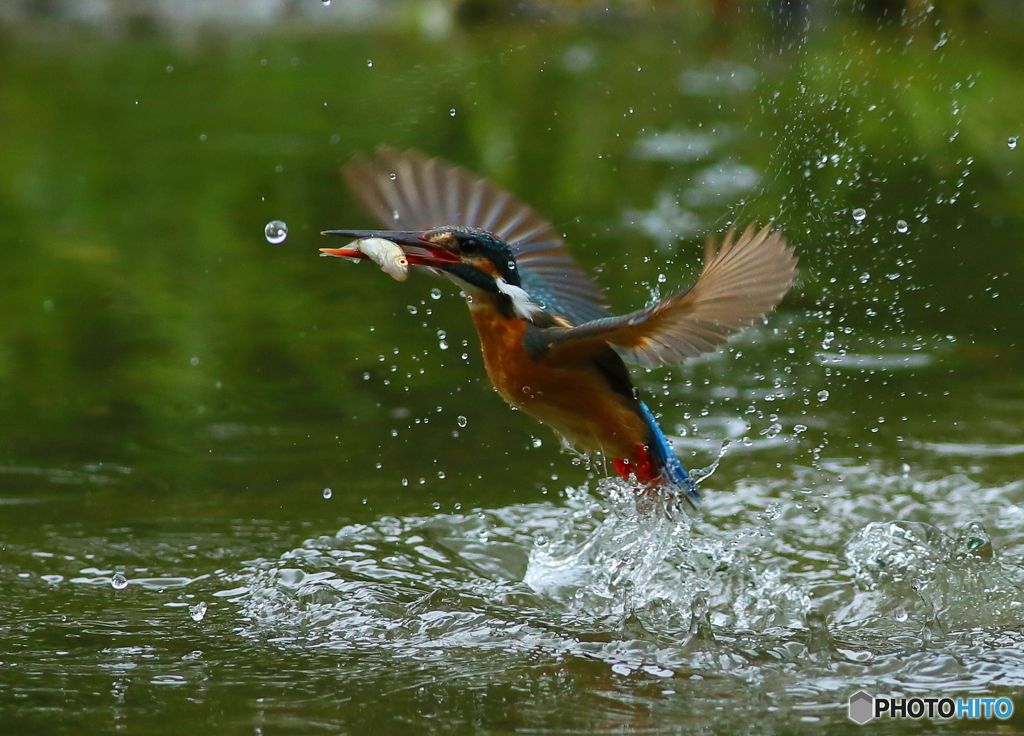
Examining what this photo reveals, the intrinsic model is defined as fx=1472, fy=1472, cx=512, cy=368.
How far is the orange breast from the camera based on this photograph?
4.16m

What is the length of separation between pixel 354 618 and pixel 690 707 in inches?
43.0

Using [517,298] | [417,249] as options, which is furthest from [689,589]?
[417,249]

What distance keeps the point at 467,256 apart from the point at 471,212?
61 centimetres

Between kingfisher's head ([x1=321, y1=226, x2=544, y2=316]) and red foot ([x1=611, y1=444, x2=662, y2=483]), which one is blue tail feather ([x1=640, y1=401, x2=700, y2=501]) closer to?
red foot ([x1=611, y1=444, x2=662, y2=483])

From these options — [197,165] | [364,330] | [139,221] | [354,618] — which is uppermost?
[197,165]

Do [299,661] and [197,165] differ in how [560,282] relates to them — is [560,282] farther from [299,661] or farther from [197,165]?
[197,165]

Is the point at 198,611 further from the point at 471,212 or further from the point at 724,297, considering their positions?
the point at 724,297

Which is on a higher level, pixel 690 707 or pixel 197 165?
pixel 197 165

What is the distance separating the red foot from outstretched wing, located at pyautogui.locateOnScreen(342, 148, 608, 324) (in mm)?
508

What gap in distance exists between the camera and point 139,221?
10.1 m

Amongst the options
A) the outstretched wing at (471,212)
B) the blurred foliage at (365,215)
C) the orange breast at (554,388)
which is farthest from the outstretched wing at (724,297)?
the blurred foliage at (365,215)

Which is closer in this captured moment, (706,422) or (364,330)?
(706,422)

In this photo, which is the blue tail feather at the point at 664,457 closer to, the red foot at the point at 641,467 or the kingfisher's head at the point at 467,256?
the red foot at the point at 641,467

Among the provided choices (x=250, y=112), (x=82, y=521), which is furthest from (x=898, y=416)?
(x=250, y=112)
